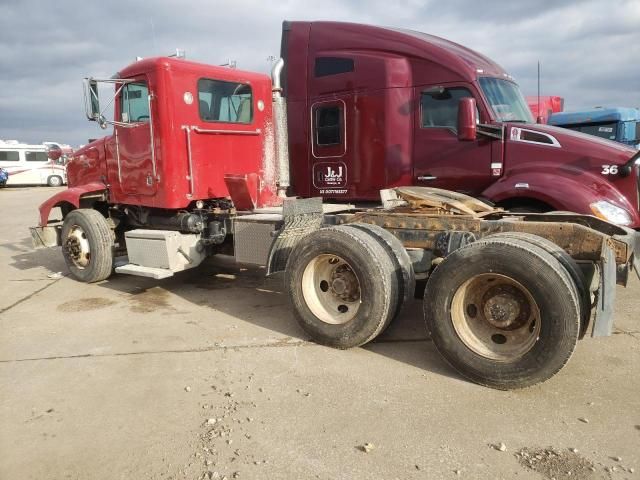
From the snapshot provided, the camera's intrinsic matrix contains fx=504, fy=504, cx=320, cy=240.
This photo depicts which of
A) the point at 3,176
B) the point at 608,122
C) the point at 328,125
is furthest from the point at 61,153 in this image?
the point at 3,176

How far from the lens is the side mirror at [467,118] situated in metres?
5.55

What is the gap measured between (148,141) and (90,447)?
4.12 metres

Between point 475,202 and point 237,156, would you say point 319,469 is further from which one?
point 237,156

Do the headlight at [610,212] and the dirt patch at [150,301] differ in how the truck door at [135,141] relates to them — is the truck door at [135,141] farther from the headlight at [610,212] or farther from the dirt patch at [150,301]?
the headlight at [610,212]

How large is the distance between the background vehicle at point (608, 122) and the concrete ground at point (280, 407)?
384 inches

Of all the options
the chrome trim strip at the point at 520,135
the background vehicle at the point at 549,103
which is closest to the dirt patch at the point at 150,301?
the chrome trim strip at the point at 520,135

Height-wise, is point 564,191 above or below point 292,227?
above

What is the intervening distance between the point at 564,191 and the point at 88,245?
609 centimetres

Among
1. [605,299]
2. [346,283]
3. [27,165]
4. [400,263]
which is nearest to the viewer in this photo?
[605,299]

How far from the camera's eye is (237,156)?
6.72 m

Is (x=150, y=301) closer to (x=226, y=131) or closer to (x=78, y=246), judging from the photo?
(x=78, y=246)

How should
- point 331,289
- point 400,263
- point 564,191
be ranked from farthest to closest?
point 564,191 → point 331,289 → point 400,263

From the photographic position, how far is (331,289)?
4582mm

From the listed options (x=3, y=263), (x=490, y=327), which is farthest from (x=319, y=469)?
(x=3, y=263)
